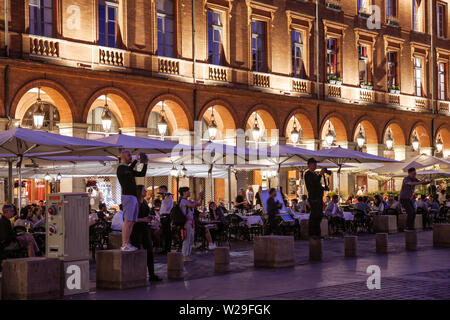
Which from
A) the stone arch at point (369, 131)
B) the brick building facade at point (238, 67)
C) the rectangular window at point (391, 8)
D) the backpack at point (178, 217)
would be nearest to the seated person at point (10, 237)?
the backpack at point (178, 217)

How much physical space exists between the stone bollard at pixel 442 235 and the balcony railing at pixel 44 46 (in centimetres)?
1302

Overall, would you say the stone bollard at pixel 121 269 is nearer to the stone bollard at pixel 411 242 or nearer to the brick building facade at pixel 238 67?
the stone bollard at pixel 411 242

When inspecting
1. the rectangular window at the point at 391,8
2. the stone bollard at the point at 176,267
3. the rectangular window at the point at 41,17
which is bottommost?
the stone bollard at the point at 176,267

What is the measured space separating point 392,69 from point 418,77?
2.75 m

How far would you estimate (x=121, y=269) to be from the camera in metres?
11.7

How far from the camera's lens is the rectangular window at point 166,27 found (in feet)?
94.0

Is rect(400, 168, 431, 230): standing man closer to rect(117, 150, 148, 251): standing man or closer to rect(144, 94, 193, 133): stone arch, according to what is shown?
rect(117, 150, 148, 251): standing man

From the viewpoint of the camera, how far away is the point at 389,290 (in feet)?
36.1

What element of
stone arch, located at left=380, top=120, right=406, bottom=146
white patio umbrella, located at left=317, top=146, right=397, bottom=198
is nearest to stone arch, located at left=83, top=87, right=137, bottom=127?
white patio umbrella, located at left=317, top=146, right=397, bottom=198

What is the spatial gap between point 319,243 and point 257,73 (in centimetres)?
1725

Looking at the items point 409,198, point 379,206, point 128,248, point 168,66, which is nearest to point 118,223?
point 128,248

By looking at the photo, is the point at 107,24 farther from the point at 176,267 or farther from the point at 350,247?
the point at 176,267

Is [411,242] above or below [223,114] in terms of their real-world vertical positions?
below

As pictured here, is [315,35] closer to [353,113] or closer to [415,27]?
[353,113]
